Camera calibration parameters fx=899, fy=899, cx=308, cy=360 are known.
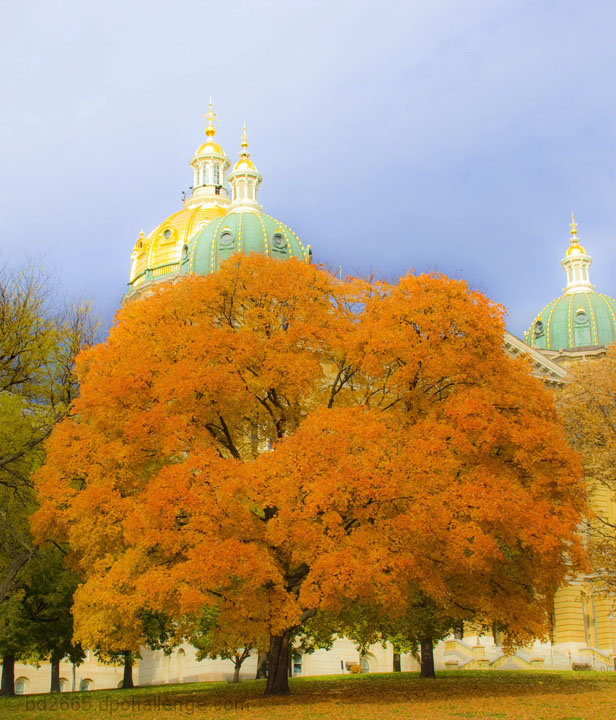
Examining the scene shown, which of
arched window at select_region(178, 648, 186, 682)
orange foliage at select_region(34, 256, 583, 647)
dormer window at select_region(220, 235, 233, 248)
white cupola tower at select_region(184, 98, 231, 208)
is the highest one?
white cupola tower at select_region(184, 98, 231, 208)

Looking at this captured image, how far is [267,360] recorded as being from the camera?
24141mm

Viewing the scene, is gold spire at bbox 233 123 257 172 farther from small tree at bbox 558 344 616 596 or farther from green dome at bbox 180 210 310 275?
small tree at bbox 558 344 616 596

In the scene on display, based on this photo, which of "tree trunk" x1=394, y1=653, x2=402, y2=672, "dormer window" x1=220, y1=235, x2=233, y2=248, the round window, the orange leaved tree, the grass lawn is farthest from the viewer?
the round window

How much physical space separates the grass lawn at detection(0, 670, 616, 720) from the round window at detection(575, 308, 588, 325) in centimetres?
4416

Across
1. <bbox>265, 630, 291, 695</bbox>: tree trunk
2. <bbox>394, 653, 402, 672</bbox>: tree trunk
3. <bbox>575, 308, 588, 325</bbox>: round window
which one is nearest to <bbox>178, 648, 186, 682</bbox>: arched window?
<bbox>394, 653, 402, 672</bbox>: tree trunk

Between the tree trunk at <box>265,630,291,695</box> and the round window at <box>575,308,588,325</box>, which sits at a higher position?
the round window at <box>575,308,588,325</box>

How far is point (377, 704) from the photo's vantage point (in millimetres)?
20562

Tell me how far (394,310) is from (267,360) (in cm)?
373

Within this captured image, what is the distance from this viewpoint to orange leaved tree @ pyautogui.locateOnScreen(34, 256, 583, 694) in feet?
69.6

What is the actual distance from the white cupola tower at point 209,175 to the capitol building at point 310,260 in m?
0.47

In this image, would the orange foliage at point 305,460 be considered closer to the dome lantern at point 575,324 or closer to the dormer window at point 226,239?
the dormer window at point 226,239

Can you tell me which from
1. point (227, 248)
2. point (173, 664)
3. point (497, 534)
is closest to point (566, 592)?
point (173, 664)

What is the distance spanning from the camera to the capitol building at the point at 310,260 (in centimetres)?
4522

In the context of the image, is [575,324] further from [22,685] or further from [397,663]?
[22,685]
